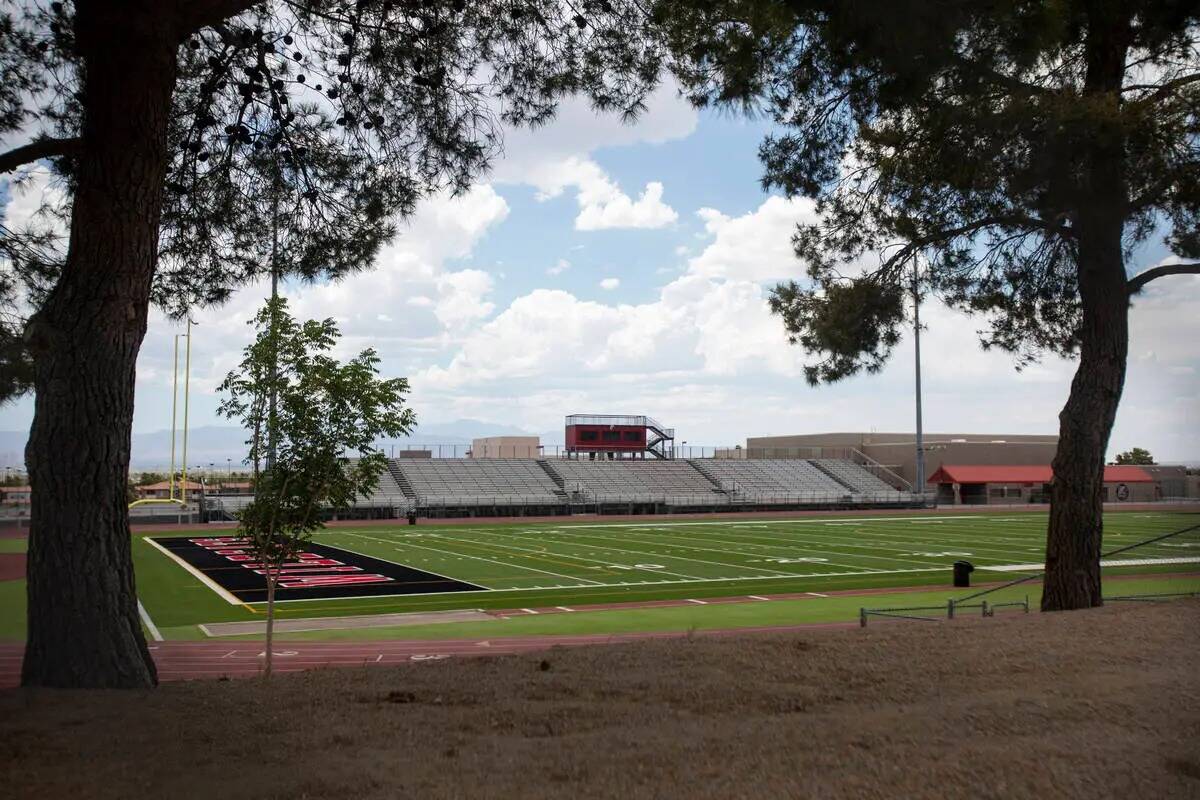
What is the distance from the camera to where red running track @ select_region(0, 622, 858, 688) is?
16.2 metres

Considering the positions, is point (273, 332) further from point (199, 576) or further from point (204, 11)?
point (199, 576)

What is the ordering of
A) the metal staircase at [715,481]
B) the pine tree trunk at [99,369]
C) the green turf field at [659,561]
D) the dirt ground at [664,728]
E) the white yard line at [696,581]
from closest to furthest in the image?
the dirt ground at [664,728] → the pine tree trunk at [99,369] → the green turf field at [659,561] → the white yard line at [696,581] → the metal staircase at [715,481]

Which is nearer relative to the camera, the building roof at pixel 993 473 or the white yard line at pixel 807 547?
the white yard line at pixel 807 547

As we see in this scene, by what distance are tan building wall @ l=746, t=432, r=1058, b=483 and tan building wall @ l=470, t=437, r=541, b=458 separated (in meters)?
20.3

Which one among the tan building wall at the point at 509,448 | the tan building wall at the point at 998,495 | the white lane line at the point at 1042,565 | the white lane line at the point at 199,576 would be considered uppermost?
the tan building wall at the point at 509,448

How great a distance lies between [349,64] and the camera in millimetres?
11211

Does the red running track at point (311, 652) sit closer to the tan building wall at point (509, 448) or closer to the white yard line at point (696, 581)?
the white yard line at point (696, 581)

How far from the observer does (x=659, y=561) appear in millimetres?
35531

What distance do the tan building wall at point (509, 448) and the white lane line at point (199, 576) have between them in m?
47.9

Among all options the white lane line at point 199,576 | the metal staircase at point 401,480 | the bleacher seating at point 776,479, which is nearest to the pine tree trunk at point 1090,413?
the white lane line at point 199,576

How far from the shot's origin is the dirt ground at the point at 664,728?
5.31 metres

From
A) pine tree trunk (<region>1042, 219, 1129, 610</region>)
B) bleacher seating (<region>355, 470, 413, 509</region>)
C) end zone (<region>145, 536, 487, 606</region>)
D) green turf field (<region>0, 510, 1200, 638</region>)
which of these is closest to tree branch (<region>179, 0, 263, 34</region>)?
pine tree trunk (<region>1042, 219, 1129, 610</region>)

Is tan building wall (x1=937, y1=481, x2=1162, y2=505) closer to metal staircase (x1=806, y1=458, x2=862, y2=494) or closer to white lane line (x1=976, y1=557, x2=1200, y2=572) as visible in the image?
metal staircase (x1=806, y1=458, x2=862, y2=494)

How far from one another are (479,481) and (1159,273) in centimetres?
6820
